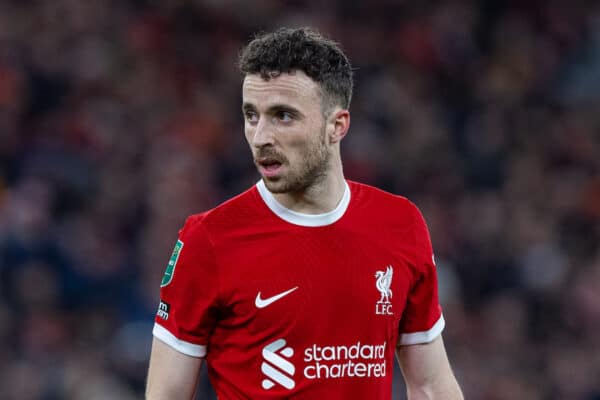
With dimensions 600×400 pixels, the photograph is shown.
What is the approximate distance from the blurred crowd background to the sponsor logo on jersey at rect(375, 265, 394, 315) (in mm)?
4077

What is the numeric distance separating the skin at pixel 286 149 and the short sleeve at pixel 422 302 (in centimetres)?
34

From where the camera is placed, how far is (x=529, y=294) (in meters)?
9.02

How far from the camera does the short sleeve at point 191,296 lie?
3225 mm

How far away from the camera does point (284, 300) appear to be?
10.7 feet

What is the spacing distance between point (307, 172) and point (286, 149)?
13cm

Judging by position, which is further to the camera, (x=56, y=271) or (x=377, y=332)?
(x=56, y=271)

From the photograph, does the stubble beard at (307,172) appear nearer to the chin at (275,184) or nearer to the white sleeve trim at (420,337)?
the chin at (275,184)

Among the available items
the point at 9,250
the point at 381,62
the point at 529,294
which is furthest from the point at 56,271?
the point at 381,62

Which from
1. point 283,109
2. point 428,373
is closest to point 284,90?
point 283,109

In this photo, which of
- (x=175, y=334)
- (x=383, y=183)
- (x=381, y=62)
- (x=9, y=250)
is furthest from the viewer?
(x=381, y=62)

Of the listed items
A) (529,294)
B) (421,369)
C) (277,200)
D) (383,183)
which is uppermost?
(277,200)

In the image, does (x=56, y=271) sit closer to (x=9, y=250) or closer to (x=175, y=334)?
(x=9, y=250)

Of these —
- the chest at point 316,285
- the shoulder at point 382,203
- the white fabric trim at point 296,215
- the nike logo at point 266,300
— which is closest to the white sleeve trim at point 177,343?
the chest at point 316,285

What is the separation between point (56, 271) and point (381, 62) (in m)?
4.55
